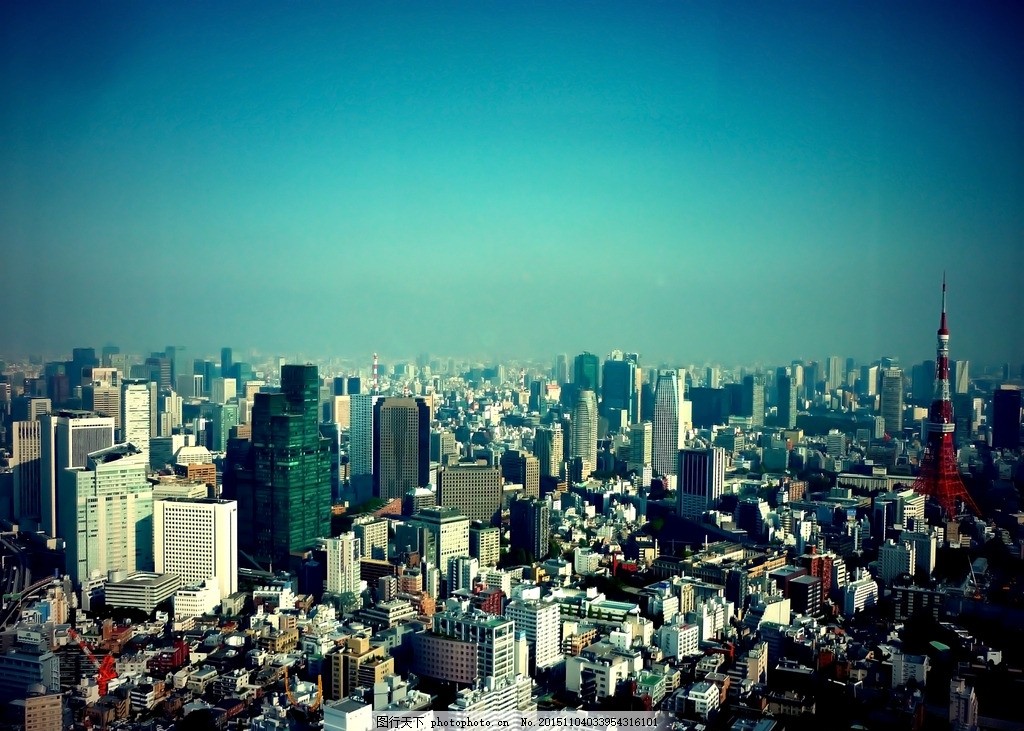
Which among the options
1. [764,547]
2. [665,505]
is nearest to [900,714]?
[764,547]

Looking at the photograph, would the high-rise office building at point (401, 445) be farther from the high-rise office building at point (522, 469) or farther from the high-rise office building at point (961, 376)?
the high-rise office building at point (961, 376)

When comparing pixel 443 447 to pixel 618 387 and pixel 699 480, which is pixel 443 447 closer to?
pixel 618 387

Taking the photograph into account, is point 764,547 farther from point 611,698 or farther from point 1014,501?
point 611,698

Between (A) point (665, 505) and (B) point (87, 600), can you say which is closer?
(B) point (87, 600)

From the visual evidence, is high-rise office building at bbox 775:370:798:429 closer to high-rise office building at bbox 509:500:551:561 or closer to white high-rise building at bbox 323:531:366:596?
high-rise office building at bbox 509:500:551:561

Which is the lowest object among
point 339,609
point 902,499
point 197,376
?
point 339,609

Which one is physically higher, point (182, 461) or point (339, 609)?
point (182, 461)

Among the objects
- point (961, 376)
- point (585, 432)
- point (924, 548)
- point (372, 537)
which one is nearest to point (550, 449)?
point (585, 432)
